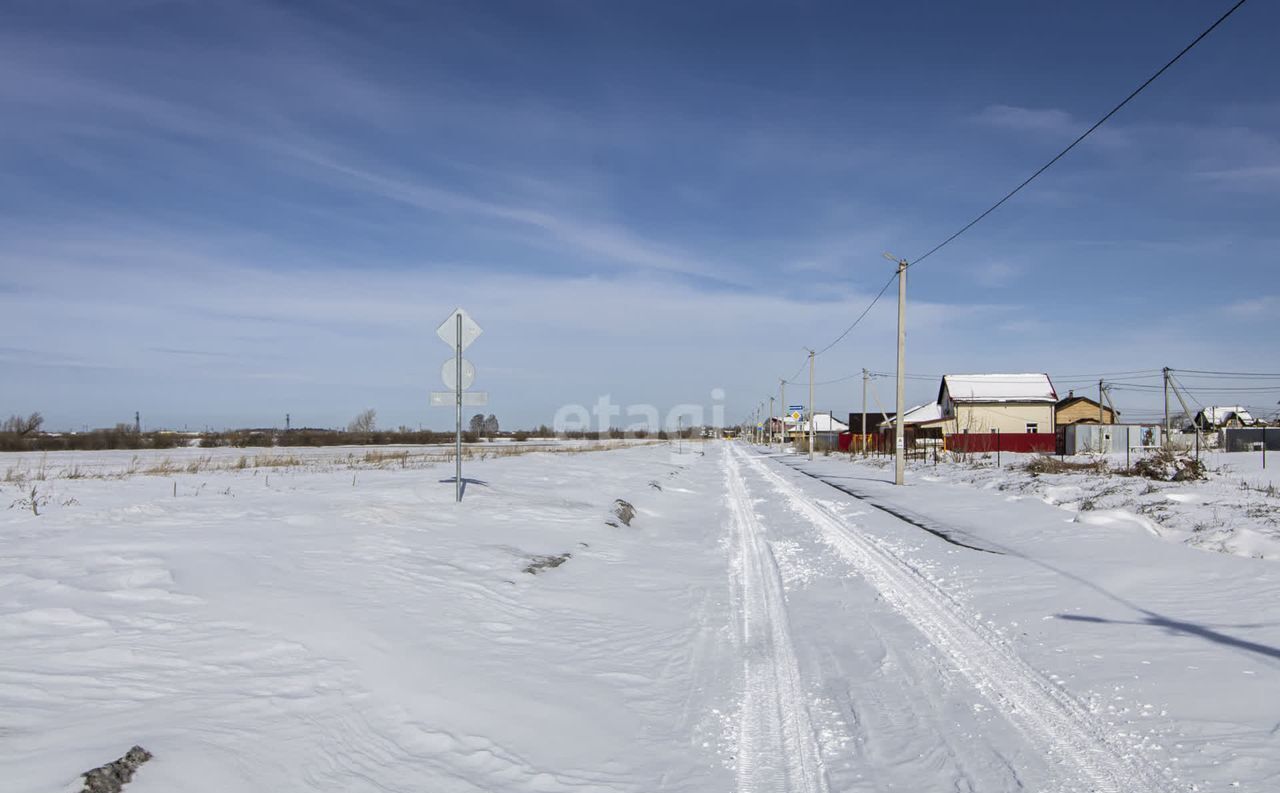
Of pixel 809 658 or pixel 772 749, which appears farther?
pixel 809 658

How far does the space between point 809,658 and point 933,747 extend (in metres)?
1.77

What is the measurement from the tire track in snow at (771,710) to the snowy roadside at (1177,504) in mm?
6390

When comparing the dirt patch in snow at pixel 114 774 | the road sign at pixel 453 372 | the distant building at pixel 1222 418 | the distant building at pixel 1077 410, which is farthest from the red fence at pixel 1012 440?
the dirt patch in snow at pixel 114 774

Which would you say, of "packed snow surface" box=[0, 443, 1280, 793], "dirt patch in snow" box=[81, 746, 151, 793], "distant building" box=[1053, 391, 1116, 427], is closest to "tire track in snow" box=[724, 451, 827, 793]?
"packed snow surface" box=[0, 443, 1280, 793]

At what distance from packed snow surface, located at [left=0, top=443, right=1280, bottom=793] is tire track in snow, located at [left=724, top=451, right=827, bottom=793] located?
1.1 inches

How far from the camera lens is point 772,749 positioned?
14.2ft

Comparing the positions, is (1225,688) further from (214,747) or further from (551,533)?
(551,533)

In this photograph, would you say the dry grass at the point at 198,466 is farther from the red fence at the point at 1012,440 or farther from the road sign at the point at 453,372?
the red fence at the point at 1012,440

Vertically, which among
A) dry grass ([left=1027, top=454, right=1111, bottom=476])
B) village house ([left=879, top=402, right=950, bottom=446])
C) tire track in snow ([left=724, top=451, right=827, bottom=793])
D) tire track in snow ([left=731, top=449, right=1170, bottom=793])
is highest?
village house ([left=879, top=402, right=950, bottom=446])

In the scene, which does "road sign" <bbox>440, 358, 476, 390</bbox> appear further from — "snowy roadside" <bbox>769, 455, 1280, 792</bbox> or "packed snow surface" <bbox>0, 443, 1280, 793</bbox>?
"snowy roadside" <bbox>769, 455, 1280, 792</bbox>

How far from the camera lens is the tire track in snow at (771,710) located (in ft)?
13.0

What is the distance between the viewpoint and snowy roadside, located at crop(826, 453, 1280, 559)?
32.8ft

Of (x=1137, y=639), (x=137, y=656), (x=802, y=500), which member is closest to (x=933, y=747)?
(x=1137, y=639)

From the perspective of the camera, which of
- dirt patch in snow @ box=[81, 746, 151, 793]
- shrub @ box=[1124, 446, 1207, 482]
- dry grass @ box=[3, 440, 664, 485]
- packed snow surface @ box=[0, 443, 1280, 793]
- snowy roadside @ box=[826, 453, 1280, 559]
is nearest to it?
dirt patch in snow @ box=[81, 746, 151, 793]
